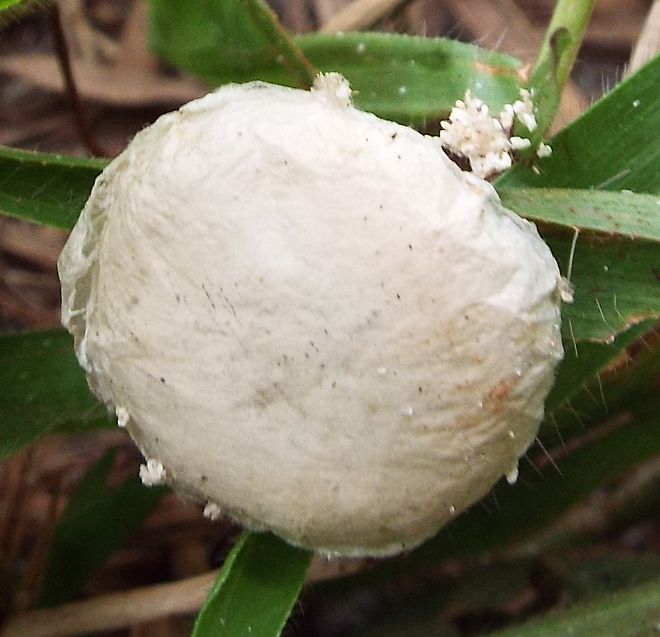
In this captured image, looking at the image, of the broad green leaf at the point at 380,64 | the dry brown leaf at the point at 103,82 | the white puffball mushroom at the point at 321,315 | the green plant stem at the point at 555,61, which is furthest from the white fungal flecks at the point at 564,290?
the dry brown leaf at the point at 103,82

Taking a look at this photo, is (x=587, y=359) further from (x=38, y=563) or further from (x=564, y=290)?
(x=38, y=563)

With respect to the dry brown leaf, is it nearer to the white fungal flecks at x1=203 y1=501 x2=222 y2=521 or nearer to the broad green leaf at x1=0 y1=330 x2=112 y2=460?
the broad green leaf at x1=0 y1=330 x2=112 y2=460

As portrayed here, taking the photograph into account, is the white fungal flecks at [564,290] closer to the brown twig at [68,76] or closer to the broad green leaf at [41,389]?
the broad green leaf at [41,389]

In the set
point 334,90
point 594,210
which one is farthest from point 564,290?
point 334,90

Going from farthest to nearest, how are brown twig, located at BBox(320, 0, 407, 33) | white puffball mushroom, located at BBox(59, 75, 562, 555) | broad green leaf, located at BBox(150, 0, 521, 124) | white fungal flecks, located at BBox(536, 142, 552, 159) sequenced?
brown twig, located at BBox(320, 0, 407, 33), broad green leaf, located at BBox(150, 0, 521, 124), white fungal flecks, located at BBox(536, 142, 552, 159), white puffball mushroom, located at BBox(59, 75, 562, 555)

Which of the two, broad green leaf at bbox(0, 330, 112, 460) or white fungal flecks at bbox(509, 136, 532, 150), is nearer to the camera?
white fungal flecks at bbox(509, 136, 532, 150)

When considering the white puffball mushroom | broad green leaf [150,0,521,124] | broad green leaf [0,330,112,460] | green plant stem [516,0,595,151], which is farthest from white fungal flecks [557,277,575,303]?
broad green leaf [0,330,112,460]

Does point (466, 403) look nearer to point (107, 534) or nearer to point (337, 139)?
point (337, 139)

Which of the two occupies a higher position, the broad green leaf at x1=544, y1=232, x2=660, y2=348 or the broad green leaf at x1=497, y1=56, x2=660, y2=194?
the broad green leaf at x1=497, y1=56, x2=660, y2=194
